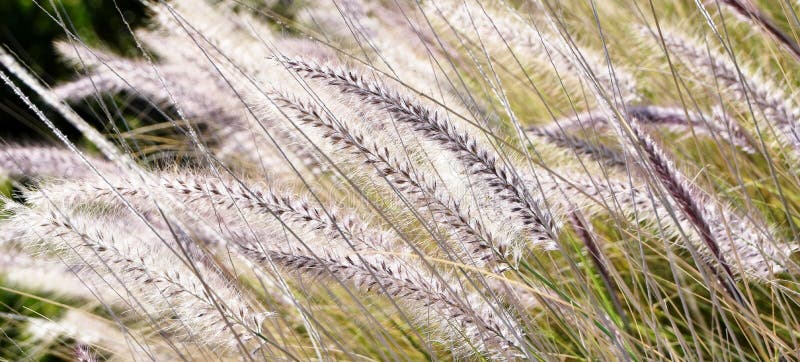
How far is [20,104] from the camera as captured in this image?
516cm

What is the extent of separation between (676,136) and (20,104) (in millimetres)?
4416

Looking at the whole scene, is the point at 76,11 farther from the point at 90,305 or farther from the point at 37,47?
the point at 90,305

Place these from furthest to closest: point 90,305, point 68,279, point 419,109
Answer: point 90,305 → point 68,279 → point 419,109

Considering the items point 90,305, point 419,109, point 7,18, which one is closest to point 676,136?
point 419,109

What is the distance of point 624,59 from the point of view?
2449 mm

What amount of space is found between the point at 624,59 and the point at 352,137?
1.52 meters

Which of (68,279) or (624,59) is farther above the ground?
(624,59)

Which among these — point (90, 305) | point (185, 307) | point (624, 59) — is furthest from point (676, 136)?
point (90, 305)

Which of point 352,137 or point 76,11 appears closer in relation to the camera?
point 352,137

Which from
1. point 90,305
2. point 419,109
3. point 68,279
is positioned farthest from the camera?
point 90,305

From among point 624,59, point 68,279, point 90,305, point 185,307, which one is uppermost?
point 624,59

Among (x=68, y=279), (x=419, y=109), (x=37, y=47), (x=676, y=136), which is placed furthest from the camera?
(x=37, y=47)

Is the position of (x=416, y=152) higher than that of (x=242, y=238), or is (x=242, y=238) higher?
(x=416, y=152)

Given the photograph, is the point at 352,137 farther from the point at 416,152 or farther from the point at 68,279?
the point at 68,279
